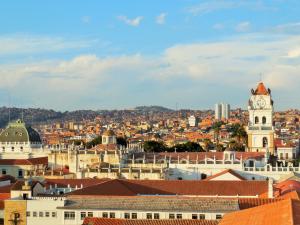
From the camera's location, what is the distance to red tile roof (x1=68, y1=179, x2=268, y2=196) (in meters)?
62.9

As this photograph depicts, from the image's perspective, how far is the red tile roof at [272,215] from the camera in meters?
32.5

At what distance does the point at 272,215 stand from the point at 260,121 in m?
67.6

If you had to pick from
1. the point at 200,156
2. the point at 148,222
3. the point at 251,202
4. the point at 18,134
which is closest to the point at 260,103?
the point at 200,156

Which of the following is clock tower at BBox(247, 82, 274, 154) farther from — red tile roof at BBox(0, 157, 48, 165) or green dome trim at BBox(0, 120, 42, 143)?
green dome trim at BBox(0, 120, 42, 143)

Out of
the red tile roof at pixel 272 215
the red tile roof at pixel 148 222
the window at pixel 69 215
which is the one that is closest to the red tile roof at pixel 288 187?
the red tile roof at pixel 148 222

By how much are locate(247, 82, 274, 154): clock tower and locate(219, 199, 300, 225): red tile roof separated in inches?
2393

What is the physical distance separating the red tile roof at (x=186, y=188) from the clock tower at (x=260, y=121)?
110 feet

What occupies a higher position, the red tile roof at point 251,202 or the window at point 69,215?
the red tile roof at point 251,202

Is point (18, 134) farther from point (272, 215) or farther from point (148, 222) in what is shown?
point (272, 215)

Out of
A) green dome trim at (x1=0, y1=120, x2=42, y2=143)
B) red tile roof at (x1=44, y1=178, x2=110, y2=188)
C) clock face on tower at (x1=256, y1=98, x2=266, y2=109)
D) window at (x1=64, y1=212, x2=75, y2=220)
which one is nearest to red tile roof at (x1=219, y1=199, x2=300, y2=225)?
window at (x1=64, y1=212, x2=75, y2=220)

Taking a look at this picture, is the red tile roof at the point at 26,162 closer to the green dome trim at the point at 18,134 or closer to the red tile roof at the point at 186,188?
the green dome trim at the point at 18,134

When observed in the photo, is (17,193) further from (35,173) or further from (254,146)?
(254,146)

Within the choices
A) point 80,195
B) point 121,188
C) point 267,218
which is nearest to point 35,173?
point 121,188

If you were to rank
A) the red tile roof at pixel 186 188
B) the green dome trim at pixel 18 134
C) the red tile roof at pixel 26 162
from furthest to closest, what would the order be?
the green dome trim at pixel 18 134 < the red tile roof at pixel 26 162 < the red tile roof at pixel 186 188
